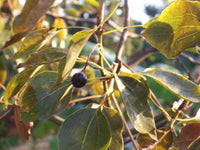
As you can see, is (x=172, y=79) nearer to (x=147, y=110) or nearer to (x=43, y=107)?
(x=147, y=110)

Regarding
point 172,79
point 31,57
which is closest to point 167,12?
point 172,79

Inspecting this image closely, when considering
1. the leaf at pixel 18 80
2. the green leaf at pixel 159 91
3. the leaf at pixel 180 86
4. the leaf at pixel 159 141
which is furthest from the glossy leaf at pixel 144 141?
the green leaf at pixel 159 91

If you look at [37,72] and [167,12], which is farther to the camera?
[37,72]

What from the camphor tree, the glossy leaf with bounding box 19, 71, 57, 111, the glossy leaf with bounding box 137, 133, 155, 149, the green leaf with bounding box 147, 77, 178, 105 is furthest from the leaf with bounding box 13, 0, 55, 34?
the green leaf with bounding box 147, 77, 178, 105

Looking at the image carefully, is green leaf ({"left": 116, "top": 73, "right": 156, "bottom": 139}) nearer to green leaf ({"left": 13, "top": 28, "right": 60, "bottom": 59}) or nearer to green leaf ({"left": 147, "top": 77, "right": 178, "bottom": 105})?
green leaf ({"left": 13, "top": 28, "right": 60, "bottom": 59})

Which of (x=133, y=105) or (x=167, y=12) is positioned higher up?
(x=167, y=12)

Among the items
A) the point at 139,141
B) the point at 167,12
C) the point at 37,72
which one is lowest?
the point at 139,141

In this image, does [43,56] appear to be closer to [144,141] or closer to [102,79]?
[102,79]
